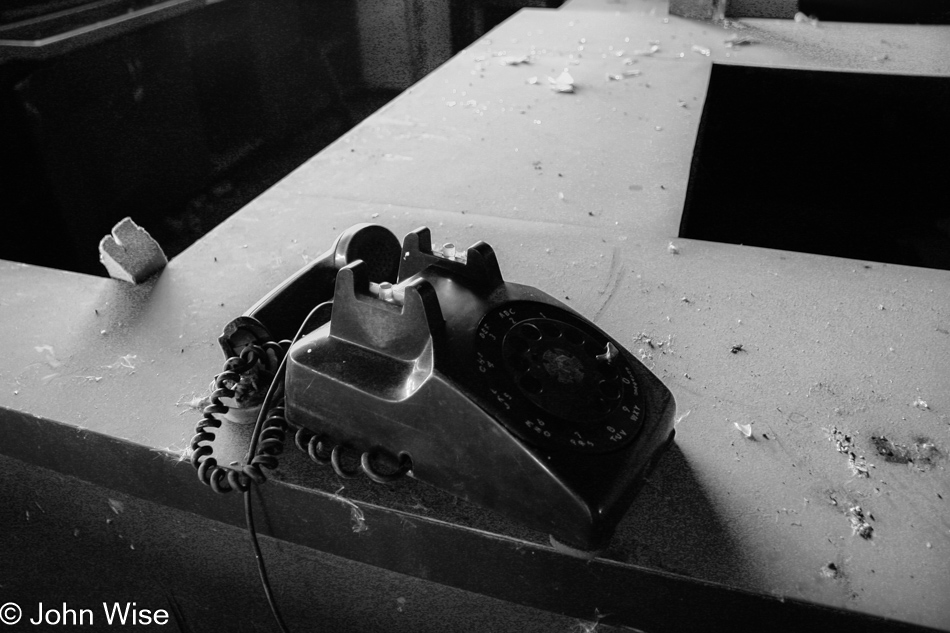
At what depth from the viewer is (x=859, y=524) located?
25.4 inches

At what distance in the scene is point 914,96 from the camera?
1.95 meters

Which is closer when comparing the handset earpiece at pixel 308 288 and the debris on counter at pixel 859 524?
the debris on counter at pixel 859 524

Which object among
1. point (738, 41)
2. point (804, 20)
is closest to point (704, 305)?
point (738, 41)

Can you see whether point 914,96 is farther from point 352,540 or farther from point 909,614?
point 352,540

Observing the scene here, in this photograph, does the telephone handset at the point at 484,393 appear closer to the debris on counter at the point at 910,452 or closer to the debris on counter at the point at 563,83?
the debris on counter at the point at 910,452

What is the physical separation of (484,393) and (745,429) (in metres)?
0.34

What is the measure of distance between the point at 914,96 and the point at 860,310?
4.49 ft

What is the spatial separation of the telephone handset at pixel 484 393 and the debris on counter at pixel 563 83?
4.25 ft

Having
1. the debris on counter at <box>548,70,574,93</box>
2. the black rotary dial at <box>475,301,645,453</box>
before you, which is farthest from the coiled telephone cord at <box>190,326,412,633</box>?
the debris on counter at <box>548,70,574,93</box>

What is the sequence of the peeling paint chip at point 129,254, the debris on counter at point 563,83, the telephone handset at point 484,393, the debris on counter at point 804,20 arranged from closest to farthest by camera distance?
the telephone handset at point 484,393 → the peeling paint chip at point 129,254 → the debris on counter at point 563,83 → the debris on counter at point 804,20

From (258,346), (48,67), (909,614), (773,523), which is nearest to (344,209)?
(258,346)

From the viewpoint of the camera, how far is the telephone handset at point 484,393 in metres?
0.58

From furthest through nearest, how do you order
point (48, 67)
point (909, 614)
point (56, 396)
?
point (48, 67) → point (56, 396) → point (909, 614)

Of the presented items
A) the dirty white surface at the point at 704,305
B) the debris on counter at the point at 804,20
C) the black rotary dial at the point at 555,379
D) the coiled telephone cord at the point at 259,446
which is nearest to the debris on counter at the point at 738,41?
the dirty white surface at the point at 704,305
